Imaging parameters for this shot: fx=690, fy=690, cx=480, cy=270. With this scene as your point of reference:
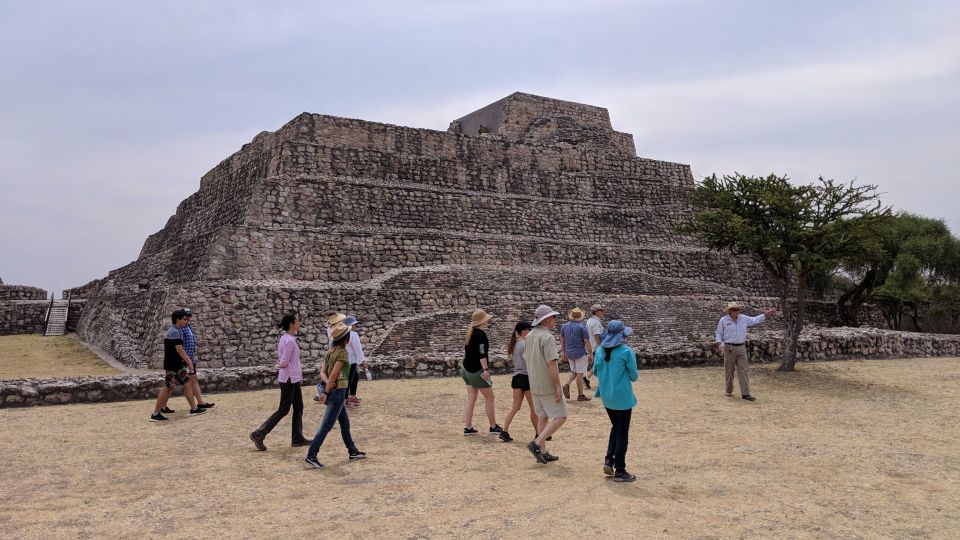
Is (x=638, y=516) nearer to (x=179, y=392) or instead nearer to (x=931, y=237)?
(x=179, y=392)

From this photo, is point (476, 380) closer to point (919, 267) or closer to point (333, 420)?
point (333, 420)

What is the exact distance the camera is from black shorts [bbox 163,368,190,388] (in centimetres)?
959

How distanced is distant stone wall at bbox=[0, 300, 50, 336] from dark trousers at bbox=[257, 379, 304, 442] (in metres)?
24.6

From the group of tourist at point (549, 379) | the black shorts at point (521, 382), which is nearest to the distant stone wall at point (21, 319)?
A: the group of tourist at point (549, 379)

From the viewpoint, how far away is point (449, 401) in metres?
11.1

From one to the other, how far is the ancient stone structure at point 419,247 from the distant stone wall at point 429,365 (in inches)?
8.8

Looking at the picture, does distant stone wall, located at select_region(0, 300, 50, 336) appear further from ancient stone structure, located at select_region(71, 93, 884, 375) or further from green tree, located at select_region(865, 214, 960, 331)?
green tree, located at select_region(865, 214, 960, 331)

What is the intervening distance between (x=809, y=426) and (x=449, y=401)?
5266 millimetres

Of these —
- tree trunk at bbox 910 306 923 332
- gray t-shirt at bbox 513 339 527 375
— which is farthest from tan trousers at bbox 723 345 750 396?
tree trunk at bbox 910 306 923 332

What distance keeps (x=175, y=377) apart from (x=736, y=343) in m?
8.90

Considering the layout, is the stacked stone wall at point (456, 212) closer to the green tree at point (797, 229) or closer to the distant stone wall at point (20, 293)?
the green tree at point (797, 229)

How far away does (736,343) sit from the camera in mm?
11773

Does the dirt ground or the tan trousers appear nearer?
the dirt ground

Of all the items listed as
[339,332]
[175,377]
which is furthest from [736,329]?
[175,377]
